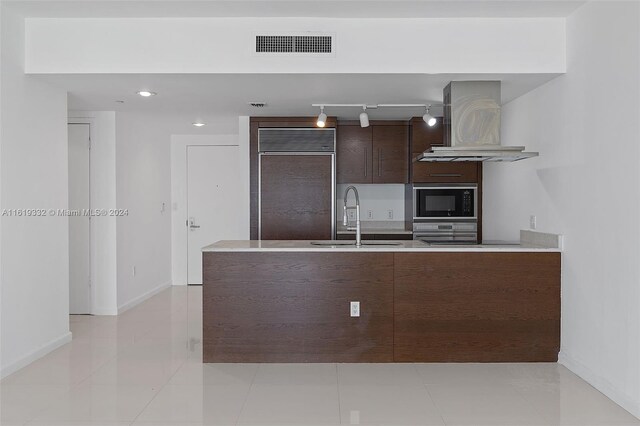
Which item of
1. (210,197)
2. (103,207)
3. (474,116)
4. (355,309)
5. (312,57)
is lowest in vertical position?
(355,309)

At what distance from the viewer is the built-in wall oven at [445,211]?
615cm

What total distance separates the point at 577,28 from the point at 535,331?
6.96 ft

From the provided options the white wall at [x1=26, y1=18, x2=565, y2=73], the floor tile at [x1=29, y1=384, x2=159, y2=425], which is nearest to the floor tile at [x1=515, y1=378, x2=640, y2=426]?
the white wall at [x1=26, y1=18, x2=565, y2=73]

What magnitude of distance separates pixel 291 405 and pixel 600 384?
192 centimetres

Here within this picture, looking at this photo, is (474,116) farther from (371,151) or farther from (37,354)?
(37,354)

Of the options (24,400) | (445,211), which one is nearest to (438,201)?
(445,211)

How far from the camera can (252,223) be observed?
19.8 feet

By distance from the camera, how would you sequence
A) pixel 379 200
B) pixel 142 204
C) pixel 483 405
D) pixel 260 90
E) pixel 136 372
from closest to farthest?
pixel 483 405, pixel 136 372, pixel 260 90, pixel 142 204, pixel 379 200

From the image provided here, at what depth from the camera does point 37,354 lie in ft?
13.5

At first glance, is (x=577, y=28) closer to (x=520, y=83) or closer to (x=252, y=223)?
(x=520, y=83)

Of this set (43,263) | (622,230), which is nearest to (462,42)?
(622,230)

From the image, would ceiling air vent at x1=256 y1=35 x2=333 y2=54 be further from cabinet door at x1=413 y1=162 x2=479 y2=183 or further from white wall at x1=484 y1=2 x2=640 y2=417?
cabinet door at x1=413 y1=162 x2=479 y2=183

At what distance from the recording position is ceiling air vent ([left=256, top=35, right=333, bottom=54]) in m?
3.91

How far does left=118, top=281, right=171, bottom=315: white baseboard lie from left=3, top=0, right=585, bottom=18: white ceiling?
321 cm
